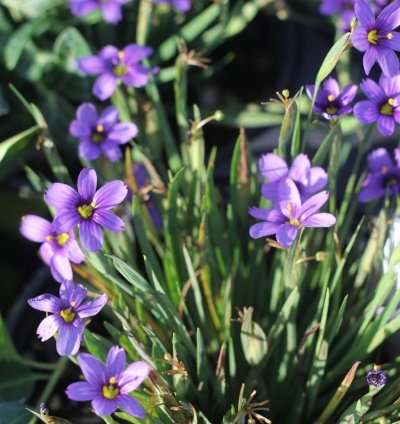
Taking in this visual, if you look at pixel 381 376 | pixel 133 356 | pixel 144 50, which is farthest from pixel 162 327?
pixel 144 50

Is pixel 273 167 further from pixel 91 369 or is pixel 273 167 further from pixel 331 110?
pixel 91 369

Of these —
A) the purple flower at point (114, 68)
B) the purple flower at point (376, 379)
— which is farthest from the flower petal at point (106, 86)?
the purple flower at point (376, 379)

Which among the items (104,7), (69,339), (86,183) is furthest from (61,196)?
(104,7)

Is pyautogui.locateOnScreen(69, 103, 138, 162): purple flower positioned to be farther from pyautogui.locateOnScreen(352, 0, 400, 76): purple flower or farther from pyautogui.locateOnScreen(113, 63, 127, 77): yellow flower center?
pyautogui.locateOnScreen(352, 0, 400, 76): purple flower

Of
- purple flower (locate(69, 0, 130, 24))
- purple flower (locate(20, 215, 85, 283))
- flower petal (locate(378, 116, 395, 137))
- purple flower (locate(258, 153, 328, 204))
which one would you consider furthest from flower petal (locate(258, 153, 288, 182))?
purple flower (locate(69, 0, 130, 24))

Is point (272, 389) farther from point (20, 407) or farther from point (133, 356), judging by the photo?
point (20, 407)
